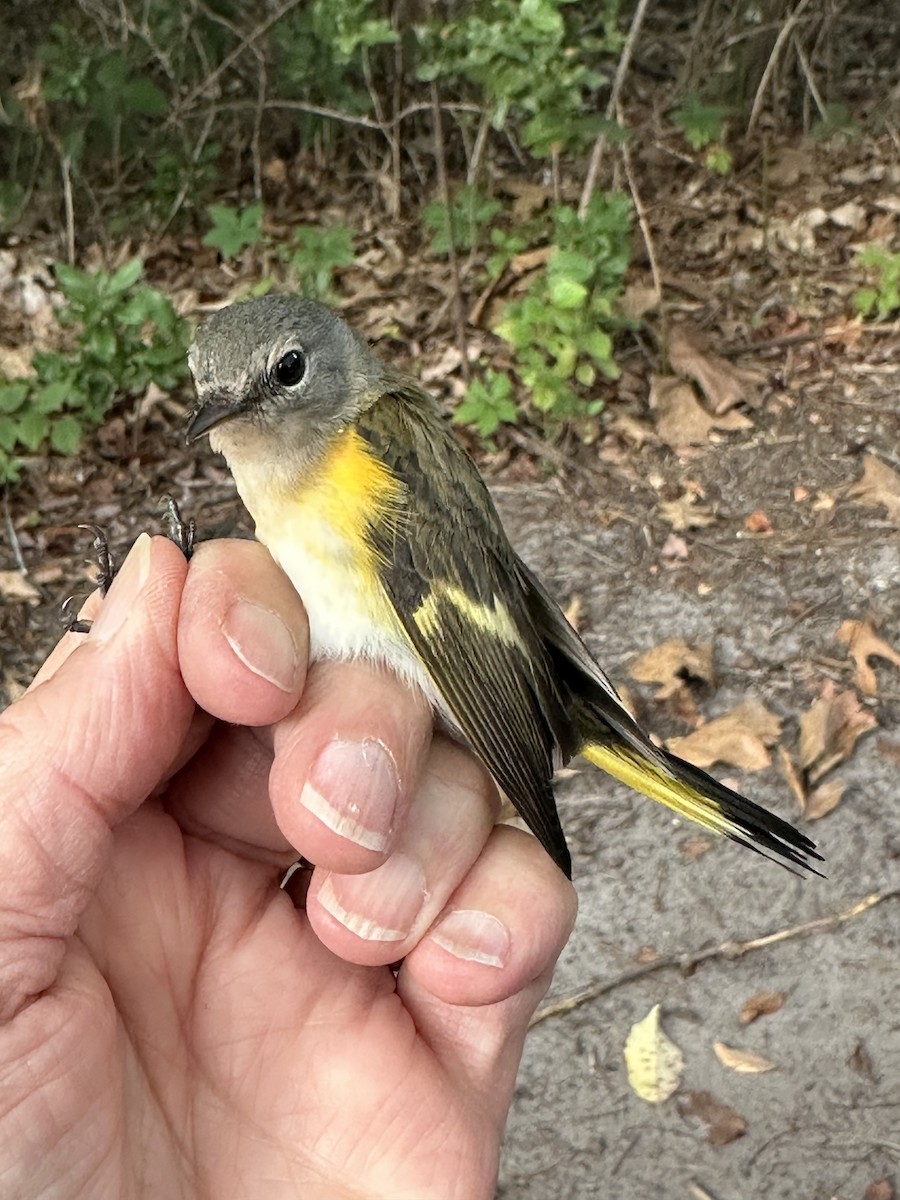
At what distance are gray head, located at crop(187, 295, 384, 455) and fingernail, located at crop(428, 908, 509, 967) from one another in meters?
0.99

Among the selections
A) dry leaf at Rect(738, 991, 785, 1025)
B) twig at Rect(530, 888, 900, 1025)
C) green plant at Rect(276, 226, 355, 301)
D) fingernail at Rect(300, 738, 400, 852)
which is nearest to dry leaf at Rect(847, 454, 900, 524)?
twig at Rect(530, 888, 900, 1025)

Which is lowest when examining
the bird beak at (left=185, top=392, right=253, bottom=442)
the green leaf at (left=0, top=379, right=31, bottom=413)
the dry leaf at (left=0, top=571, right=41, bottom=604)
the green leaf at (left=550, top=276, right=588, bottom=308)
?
the dry leaf at (left=0, top=571, right=41, bottom=604)

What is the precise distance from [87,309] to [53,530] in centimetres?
102

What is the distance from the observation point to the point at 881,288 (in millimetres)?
5660

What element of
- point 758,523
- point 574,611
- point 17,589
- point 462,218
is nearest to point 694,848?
point 574,611

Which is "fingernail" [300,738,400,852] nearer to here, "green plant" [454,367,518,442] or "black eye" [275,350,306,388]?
"black eye" [275,350,306,388]

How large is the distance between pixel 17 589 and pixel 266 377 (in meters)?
2.80

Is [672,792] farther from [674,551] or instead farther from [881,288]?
[881,288]

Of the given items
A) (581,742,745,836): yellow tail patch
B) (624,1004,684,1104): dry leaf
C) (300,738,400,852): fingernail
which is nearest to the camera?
(300,738,400,852): fingernail

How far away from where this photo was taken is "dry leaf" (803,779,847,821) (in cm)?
368

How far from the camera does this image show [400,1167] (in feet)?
6.10

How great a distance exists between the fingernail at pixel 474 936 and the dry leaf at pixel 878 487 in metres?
3.40

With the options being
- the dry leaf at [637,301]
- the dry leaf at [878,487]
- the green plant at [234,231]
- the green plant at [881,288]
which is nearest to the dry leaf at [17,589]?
the green plant at [234,231]

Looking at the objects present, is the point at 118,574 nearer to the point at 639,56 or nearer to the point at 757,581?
the point at 757,581
